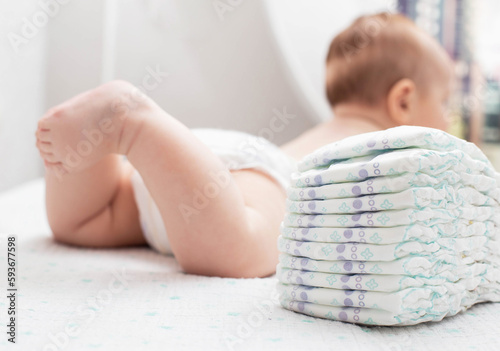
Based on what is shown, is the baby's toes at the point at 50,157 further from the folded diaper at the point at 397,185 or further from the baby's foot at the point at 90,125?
the folded diaper at the point at 397,185

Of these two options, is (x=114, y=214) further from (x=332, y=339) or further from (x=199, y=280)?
(x=332, y=339)

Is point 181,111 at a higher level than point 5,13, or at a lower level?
lower

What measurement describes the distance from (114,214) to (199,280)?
0.36 m

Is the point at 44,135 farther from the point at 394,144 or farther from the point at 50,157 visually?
the point at 394,144

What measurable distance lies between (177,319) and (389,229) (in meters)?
0.24

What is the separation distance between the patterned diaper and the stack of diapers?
31cm

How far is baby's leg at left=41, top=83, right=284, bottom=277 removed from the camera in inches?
29.3

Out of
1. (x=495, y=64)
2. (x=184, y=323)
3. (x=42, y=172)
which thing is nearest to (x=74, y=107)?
(x=184, y=323)

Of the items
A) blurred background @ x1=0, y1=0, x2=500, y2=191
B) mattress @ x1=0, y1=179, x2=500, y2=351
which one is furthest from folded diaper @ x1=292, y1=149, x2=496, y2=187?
blurred background @ x1=0, y1=0, x2=500, y2=191

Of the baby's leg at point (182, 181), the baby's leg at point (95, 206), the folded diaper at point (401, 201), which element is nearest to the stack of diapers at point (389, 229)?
the folded diaper at point (401, 201)

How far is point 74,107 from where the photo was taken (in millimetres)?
759

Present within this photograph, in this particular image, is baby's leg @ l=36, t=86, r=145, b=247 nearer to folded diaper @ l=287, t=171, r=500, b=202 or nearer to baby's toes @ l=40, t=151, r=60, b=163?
baby's toes @ l=40, t=151, r=60, b=163

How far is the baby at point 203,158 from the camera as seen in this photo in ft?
2.46

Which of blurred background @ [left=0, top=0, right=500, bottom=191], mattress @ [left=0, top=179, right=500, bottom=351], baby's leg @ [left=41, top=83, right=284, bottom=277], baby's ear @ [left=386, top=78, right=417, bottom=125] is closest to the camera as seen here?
mattress @ [left=0, top=179, right=500, bottom=351]
